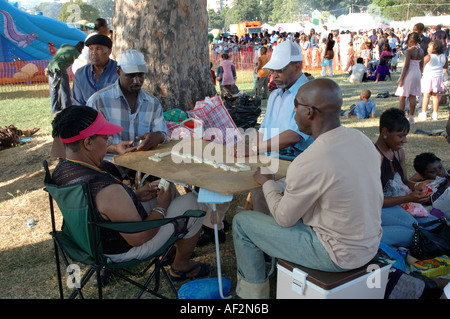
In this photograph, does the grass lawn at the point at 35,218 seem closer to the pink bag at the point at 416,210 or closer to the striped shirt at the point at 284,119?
the striped shirt at the point at 284,119

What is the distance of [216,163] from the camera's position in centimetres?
308

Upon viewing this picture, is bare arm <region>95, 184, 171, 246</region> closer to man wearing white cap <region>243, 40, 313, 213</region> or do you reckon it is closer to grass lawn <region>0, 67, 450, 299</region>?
grass lawn <region>0, 67, 450, 299</region>

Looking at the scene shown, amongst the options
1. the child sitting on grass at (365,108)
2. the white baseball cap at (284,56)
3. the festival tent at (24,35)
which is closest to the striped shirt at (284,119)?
the white baseball cap at (284,56)

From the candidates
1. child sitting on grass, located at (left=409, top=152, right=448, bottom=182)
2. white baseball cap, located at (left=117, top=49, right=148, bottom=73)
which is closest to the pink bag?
child sitting on grass, located at (left=409, top=152, right=448, bottom=182)

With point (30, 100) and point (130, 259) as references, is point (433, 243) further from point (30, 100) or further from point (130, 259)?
point (30, 100)

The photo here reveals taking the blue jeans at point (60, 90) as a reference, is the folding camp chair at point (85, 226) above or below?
below

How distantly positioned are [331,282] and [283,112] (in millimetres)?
1794

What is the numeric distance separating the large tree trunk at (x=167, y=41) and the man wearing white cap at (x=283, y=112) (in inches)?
78.6

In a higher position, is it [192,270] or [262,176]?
[262,176]

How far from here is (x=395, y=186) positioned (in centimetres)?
358

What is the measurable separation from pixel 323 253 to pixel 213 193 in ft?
2.54

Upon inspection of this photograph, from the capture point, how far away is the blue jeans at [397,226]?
336 centimetres

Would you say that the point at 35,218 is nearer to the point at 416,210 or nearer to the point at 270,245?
the point at 270,245

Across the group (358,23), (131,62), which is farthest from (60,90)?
(358,23)
